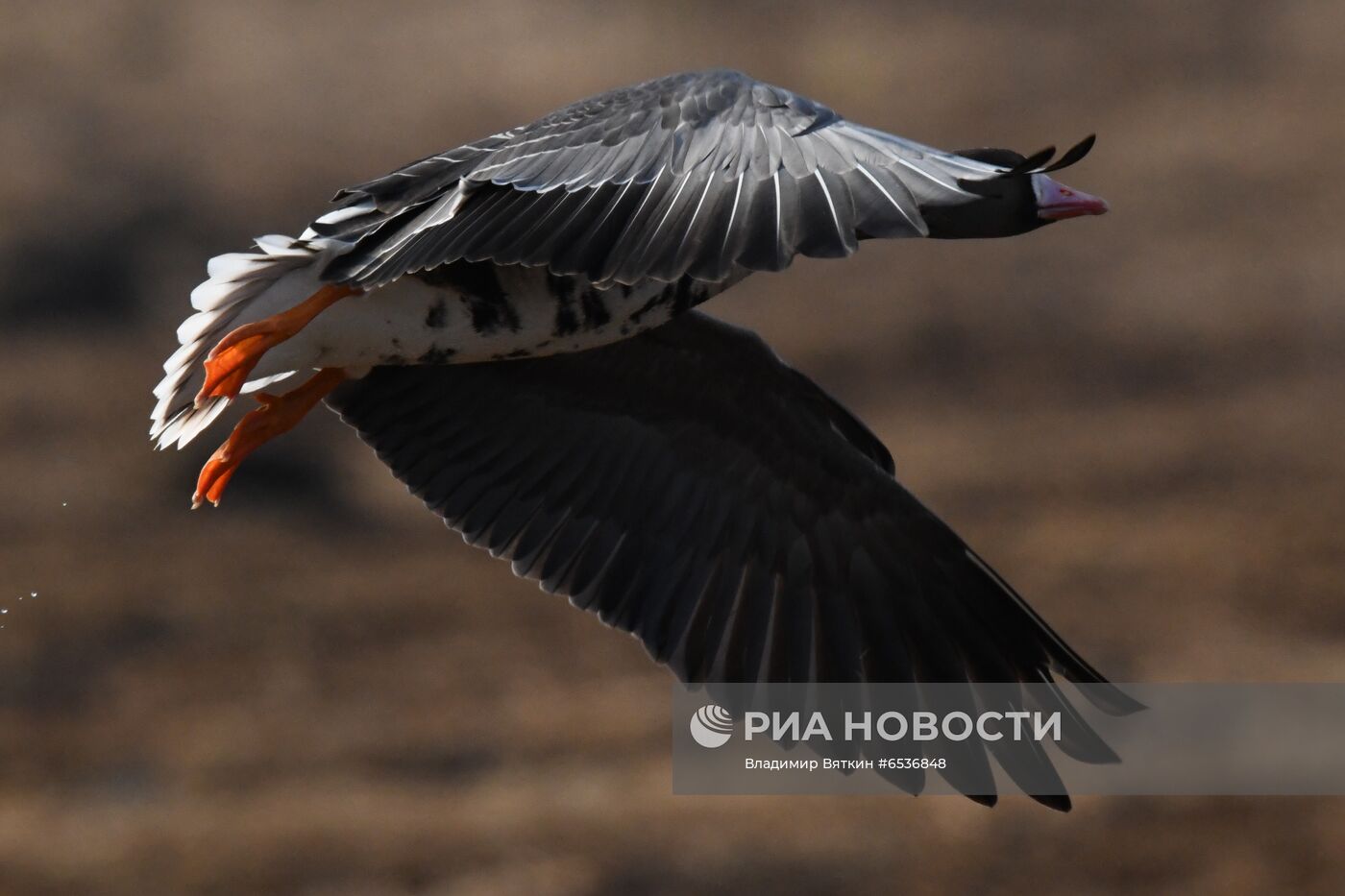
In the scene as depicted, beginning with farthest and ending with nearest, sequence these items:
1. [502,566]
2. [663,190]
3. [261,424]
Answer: [502,566], [261,424], [663,190]

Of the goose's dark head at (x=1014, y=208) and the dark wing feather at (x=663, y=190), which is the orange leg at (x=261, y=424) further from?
the goose's dark head at (x=1014, y=208)

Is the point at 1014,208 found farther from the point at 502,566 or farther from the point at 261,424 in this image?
the point at 502,566

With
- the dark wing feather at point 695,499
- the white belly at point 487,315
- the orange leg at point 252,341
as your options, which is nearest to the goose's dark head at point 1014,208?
the white belly at point 487,315

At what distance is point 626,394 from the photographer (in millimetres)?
6461

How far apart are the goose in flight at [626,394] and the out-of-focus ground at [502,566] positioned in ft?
18.4

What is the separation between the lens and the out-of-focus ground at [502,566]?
12.1 meters

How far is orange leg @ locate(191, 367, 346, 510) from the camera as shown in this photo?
5.72 metres

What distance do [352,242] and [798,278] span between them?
11832 mm

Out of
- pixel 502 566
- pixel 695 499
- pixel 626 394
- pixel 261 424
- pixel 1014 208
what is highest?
pixel 1014 208

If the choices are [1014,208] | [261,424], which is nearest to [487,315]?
[261,424]

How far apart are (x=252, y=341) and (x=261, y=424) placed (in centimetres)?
57

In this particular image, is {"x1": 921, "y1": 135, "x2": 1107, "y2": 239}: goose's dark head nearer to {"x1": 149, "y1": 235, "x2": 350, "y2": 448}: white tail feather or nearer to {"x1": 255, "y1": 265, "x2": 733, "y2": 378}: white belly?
{"x1": 255, "y1": 265, "x2": 733, "y2": 378}: white belly

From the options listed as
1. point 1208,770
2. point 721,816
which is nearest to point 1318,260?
point 1208,770

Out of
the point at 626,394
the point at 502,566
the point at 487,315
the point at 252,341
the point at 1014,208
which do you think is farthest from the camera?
the point at 502,566
